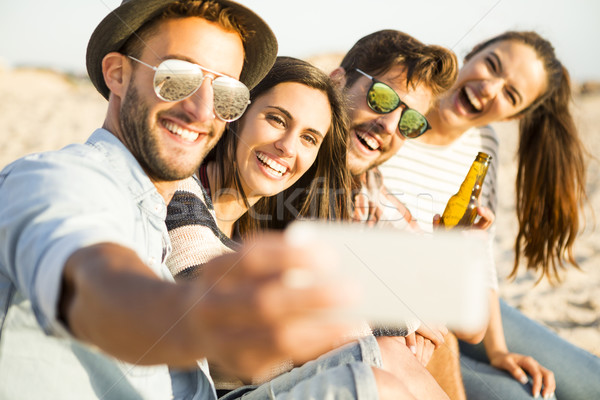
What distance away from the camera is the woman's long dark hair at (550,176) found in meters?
3.73

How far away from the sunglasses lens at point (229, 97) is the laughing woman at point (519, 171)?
1.66 metres

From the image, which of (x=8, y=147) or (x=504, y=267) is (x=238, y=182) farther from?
(x=8, y=147)

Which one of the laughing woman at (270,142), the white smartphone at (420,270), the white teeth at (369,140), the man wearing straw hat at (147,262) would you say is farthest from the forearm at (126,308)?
the white teeth at (369,140)

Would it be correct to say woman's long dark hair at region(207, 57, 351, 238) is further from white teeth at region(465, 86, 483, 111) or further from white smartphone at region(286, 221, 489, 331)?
white smartphone at region(286, 221, 489, 331)

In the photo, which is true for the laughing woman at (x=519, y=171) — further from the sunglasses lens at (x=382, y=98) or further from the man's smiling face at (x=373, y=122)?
the sunglasses lens at (x=382, y=98)

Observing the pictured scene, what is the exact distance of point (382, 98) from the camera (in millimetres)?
2916

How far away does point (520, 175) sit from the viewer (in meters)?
3.94

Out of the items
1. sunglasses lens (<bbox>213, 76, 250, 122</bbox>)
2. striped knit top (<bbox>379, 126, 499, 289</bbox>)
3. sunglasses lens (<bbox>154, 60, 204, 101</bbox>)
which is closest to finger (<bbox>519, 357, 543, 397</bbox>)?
striped knit top (<bbox>379, 126, 499, 289</bbox>)

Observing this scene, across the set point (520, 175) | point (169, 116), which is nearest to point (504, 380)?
point (520, 175)

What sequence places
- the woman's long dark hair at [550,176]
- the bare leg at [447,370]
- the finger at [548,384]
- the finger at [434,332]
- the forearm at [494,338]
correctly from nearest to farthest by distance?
the finger at [434,332], the bare leg at [447,370], the finger at [548,384], the forearm at [494,338], the woman's long dark hair at [550,176]

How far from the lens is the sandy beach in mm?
4269

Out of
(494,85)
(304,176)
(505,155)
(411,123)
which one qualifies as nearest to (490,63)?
(494,85)

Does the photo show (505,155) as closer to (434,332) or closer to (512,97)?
(512,97)

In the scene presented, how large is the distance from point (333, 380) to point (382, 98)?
194 centimetres
